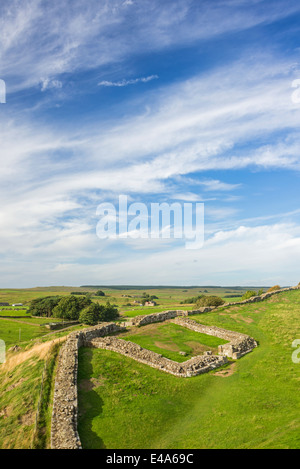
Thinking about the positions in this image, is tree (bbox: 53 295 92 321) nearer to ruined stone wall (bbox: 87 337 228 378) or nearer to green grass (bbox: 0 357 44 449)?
green grass (bbox: 0 357 44 449)

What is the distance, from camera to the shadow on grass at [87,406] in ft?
55.8

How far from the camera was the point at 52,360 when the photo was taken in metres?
26.3

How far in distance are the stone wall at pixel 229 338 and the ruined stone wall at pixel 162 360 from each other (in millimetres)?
2146

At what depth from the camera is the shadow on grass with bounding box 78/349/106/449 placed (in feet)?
55.8

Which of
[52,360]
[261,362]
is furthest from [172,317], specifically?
[52,360]

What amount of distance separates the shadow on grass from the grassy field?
0.19 feet

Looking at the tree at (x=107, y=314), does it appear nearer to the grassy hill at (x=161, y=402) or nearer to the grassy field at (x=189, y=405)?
the grassy hill at (x=161, y=402)

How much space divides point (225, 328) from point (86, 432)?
28110 millimetres

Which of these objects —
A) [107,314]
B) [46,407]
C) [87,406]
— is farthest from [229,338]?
[107,314]

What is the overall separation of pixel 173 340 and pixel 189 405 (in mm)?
13955

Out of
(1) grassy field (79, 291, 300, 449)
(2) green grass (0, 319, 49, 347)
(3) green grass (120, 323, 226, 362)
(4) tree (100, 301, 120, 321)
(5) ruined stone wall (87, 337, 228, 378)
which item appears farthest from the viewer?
(4) tree (100, 301, 120, 321)

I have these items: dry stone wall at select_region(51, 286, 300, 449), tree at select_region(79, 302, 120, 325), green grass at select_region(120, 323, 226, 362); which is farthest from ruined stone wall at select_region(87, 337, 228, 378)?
tree at select_region(79, 302, 120, 325)
